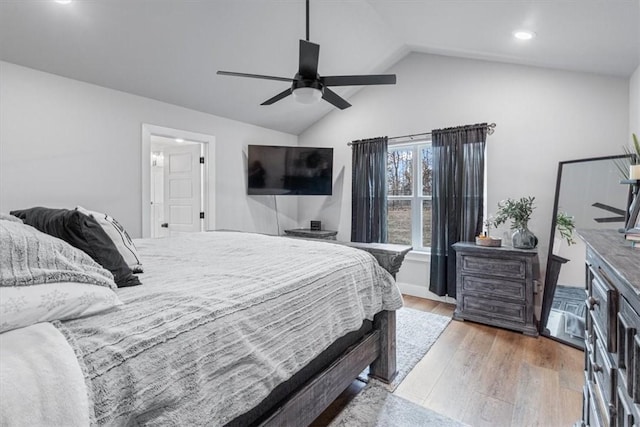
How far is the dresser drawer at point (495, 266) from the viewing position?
3.00m

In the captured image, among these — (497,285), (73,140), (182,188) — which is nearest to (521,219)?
(497,285)

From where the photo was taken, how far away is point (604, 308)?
1.04 metres

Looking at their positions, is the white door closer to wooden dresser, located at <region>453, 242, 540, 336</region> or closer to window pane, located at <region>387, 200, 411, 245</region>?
window pane, located at <region>387, 200, 411, 245</region>

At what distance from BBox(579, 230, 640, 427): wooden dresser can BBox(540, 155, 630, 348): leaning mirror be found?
5.62ft

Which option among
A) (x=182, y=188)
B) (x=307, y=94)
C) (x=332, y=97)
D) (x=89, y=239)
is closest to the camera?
(x=89, y=239)

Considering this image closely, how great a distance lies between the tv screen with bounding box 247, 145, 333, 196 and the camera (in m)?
4.41

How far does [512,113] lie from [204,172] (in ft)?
12.3

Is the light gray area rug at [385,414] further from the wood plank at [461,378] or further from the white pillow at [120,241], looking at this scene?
the white pillow at [120,241]

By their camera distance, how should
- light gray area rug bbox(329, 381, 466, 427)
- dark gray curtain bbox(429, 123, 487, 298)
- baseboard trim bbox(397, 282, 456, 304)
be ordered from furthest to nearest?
baseboard trim bbox(397, 282, 456, 304), dark gray curtain bbox(429, 123, 487, 298), light gray area rug bbox(329, 381, 466, 427)

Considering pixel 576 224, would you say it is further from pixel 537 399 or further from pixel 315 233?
pixel 315 233

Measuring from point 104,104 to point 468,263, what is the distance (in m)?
4.00

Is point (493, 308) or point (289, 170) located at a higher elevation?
point (289, 170)

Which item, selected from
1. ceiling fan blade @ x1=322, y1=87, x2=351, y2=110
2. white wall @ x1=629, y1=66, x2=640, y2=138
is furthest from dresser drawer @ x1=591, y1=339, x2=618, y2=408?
white wall @ x1=629, y1=66, x2=640, y2=138

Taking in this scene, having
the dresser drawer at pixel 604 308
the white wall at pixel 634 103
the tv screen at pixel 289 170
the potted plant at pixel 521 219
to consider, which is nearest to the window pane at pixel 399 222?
the tv screen at pixel 289 170
